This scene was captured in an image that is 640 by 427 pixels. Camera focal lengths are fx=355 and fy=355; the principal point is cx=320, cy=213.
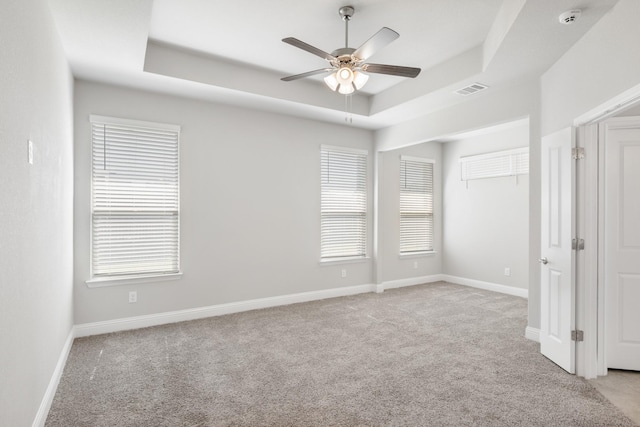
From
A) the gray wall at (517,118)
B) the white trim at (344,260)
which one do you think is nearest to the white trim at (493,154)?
the gray wall at (517,118)

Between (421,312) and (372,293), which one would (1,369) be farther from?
(372,293)

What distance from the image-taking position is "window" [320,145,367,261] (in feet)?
18.6

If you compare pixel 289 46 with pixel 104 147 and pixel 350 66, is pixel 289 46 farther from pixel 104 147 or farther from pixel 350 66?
pixel 104 147

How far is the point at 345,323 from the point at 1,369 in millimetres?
Answer: 3347

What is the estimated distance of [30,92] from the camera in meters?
2.07

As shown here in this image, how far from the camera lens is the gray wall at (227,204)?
12.9 feet

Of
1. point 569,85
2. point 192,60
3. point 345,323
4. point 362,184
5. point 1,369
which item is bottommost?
point 345,323

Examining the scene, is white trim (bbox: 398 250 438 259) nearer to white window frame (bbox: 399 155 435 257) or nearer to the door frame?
white window frame (bbox: 399 155 435 257)

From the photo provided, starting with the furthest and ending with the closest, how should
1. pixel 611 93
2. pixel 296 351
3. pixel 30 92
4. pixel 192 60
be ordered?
1. pixel 192 60
2. pixel 296 351
3. pixel 611 93
4. pixel 30 92

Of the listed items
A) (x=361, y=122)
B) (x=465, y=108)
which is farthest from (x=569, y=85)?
(x=361, y=122)

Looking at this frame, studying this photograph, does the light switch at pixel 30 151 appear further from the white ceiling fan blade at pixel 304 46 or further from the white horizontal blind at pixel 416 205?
the white horizontal blind at pixel 416 205

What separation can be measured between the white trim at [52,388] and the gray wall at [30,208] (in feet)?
0.21

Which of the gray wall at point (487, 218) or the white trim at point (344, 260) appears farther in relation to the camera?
the gray wall at point (487, 218)

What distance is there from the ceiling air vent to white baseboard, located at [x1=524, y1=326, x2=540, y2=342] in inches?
105
